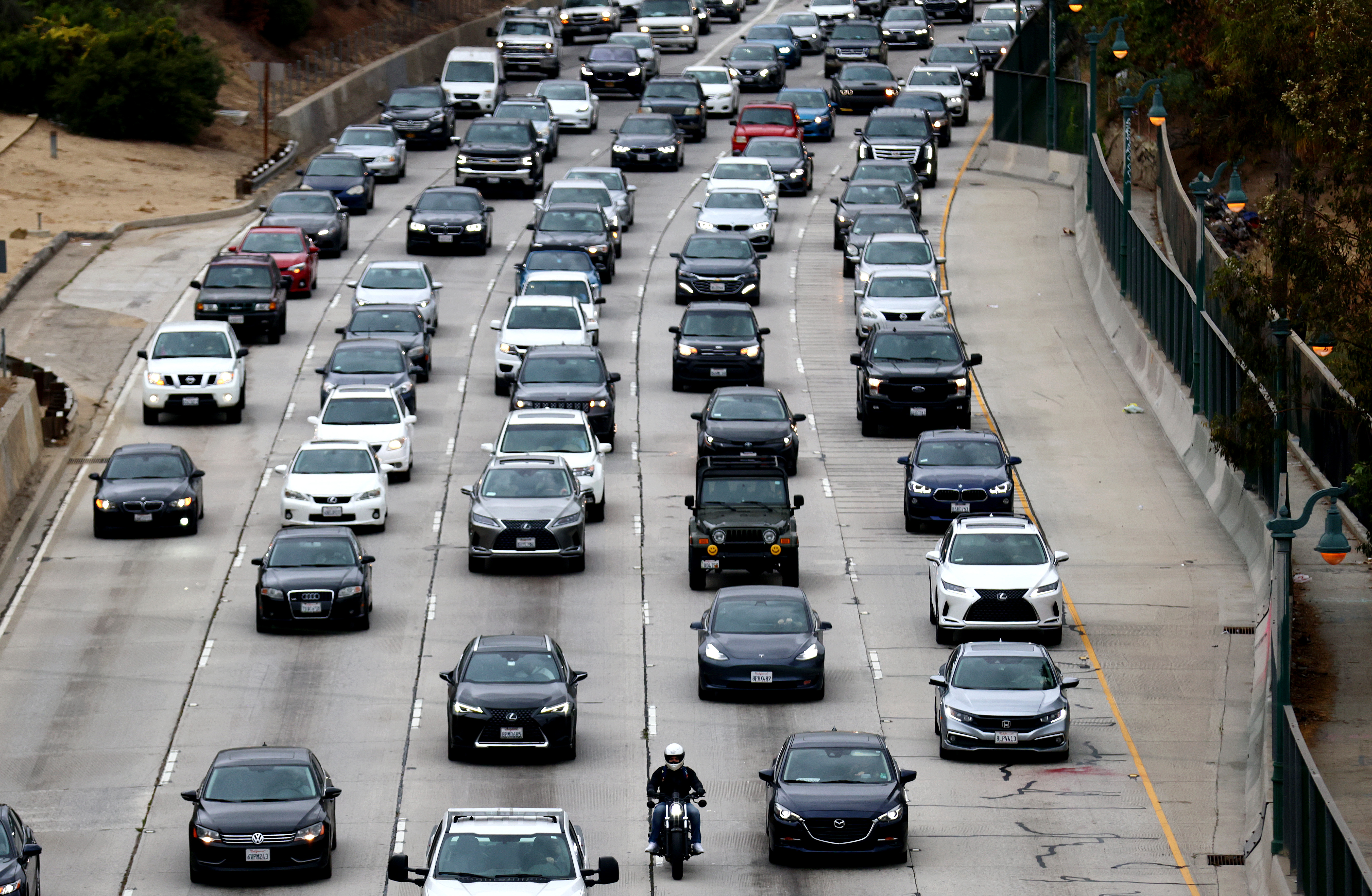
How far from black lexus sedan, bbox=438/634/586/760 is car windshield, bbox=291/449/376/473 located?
9.56 metres

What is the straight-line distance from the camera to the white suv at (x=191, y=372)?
41.7 metres

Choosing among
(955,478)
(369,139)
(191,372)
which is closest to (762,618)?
(955,478)

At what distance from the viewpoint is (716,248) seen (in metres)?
50.3

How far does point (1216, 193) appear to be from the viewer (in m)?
58.1

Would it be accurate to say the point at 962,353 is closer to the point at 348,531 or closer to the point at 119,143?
the point at 348,531

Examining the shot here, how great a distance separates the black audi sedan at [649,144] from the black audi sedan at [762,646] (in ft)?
119

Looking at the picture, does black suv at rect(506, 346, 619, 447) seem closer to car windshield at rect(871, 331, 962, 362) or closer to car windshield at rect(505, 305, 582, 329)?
car windshield at rect(505, 305, 582, 329)

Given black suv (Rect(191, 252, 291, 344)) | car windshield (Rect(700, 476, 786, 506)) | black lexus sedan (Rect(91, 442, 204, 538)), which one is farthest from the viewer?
black suv (Rect(191, 252, 291, 344))

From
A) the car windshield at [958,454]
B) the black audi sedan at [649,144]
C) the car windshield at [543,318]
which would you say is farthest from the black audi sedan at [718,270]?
the black audi sedan at [649,144]

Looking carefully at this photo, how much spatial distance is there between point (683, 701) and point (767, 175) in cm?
3258

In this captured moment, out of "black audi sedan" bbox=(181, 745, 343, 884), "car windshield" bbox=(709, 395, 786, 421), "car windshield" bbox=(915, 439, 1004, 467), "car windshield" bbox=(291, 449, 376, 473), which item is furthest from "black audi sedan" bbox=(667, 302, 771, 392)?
"black audi sedan" bbox=(181, 745, 343, 884)

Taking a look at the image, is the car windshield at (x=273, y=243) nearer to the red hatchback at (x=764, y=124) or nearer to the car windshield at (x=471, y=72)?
the red hatchback at (x=764, y=124)

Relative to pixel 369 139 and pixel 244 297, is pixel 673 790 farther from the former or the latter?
pixel 369 139

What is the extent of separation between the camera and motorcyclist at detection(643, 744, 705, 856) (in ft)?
74.7
